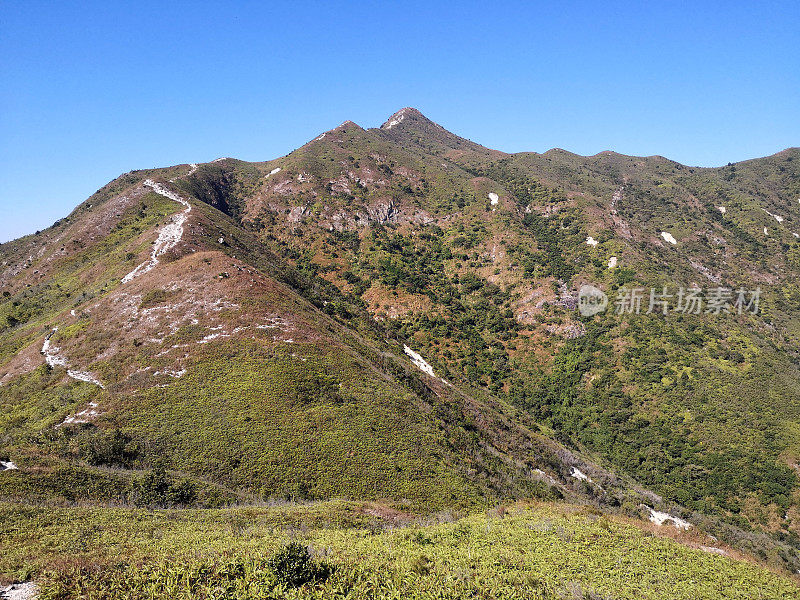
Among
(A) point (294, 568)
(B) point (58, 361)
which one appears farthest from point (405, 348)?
(A) point (294, 568)

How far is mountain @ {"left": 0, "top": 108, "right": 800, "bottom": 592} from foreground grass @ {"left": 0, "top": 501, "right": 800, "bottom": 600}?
19.4 feet

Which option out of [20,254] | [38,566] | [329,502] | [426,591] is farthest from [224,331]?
[20,254]

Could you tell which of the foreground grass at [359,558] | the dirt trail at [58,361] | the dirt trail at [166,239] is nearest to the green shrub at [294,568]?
the foreground grass at [359,558]

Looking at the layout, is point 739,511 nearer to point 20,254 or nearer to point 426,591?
point 426,591

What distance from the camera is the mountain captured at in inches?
1235

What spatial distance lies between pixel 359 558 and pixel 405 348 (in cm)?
6812

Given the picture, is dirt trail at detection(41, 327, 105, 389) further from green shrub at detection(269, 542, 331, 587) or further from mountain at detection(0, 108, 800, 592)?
green shrub at detection(269, 542, 331, 587)

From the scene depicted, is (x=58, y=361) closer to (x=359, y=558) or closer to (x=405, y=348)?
(x=359, y=558)

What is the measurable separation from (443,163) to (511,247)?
83287mm

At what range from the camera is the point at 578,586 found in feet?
47.1

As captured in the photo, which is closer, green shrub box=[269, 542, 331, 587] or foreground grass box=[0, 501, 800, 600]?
foreground grass box=[0, 501, 800, 600]

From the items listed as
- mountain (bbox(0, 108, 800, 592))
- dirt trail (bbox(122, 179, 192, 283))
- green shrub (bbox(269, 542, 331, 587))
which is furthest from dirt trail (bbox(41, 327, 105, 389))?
green shrub (bbox(269, 542, 331, 587))

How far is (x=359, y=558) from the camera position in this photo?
15008 millimetres

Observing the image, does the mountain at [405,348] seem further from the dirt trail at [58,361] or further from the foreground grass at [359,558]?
the foreground grass at [359,558]
